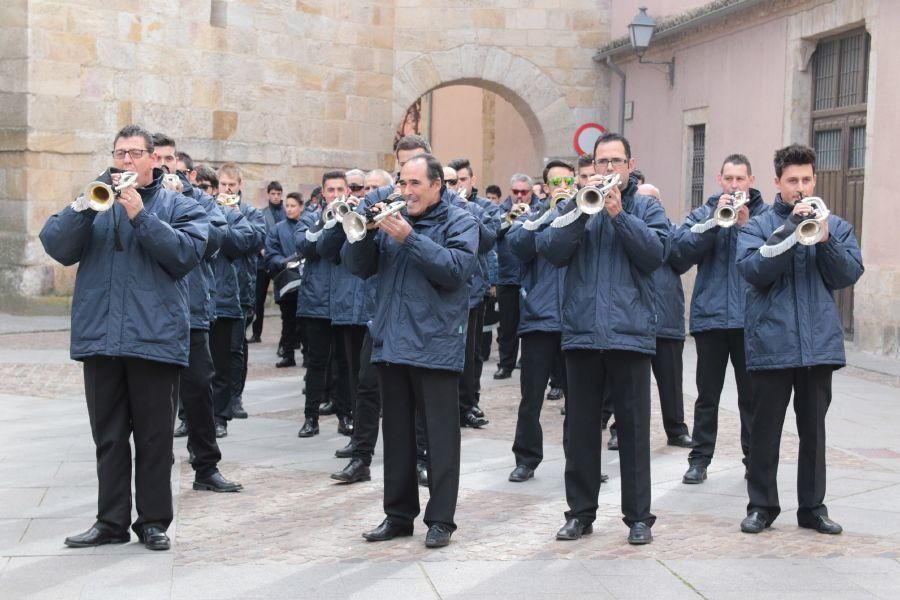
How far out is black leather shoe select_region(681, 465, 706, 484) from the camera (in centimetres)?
841

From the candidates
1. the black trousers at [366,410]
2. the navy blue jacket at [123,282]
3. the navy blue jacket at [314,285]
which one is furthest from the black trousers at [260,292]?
the navy blue jacket at [123,282]

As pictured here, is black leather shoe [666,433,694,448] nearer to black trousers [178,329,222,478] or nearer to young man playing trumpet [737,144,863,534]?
young man playing trumpet [737,144,863,534]

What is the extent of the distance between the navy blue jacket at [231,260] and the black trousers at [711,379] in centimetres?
314

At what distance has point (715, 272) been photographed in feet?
28.4

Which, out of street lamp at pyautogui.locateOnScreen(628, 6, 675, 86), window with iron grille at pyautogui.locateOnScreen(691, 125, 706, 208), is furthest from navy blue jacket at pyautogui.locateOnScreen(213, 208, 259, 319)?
window with iron grille at pyautogui.locateOnScreen(691, 125, 706, 208)

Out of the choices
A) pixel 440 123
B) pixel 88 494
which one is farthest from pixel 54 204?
pixel 440 123

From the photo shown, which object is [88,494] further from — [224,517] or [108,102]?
[108,102]

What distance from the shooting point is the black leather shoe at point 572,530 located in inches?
269

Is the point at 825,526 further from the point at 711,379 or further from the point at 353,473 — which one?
the point at 353,473

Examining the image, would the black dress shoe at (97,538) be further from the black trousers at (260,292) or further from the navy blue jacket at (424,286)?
the black trousers at (260,292)

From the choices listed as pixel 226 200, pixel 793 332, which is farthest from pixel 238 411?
pixel 793 332

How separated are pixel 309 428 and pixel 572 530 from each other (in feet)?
11.8

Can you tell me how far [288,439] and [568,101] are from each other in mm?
15282

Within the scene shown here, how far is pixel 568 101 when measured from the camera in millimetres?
24266
